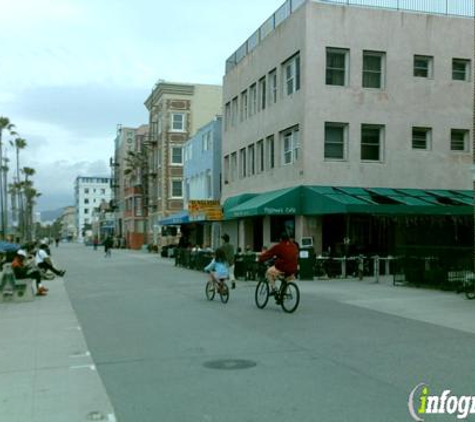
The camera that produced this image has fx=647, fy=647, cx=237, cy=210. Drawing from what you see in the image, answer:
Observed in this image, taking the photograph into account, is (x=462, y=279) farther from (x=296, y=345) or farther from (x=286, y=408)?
(x=286, y=408)

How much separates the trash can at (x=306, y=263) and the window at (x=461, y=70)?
11.8m

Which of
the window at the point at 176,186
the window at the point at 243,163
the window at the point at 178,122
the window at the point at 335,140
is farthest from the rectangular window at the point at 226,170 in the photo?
the window at the point at 176,186

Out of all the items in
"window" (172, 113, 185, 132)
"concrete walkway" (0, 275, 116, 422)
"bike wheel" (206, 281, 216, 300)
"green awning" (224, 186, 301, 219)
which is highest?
"window" (172, 113, 185, 132)

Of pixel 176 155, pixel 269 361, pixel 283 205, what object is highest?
pixel 176 155

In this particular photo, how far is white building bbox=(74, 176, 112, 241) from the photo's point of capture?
181500mm

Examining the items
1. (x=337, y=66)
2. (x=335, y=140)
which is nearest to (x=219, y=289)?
(x=335, y=140)

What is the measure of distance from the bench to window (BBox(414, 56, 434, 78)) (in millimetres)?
18836

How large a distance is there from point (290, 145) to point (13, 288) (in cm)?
1506

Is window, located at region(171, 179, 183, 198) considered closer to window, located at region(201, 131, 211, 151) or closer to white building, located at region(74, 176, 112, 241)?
window, located at region(201, 131, 211, 151)

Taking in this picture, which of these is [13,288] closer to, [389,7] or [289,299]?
[289,299]

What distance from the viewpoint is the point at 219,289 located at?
53.7 feet

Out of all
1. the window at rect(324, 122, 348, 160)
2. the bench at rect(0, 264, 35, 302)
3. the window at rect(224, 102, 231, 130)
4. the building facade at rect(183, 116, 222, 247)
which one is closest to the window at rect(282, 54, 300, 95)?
the window at rect(324, 122, 348, 160)

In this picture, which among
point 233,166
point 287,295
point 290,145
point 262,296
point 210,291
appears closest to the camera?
point 287,295

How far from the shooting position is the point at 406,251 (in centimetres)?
2017
